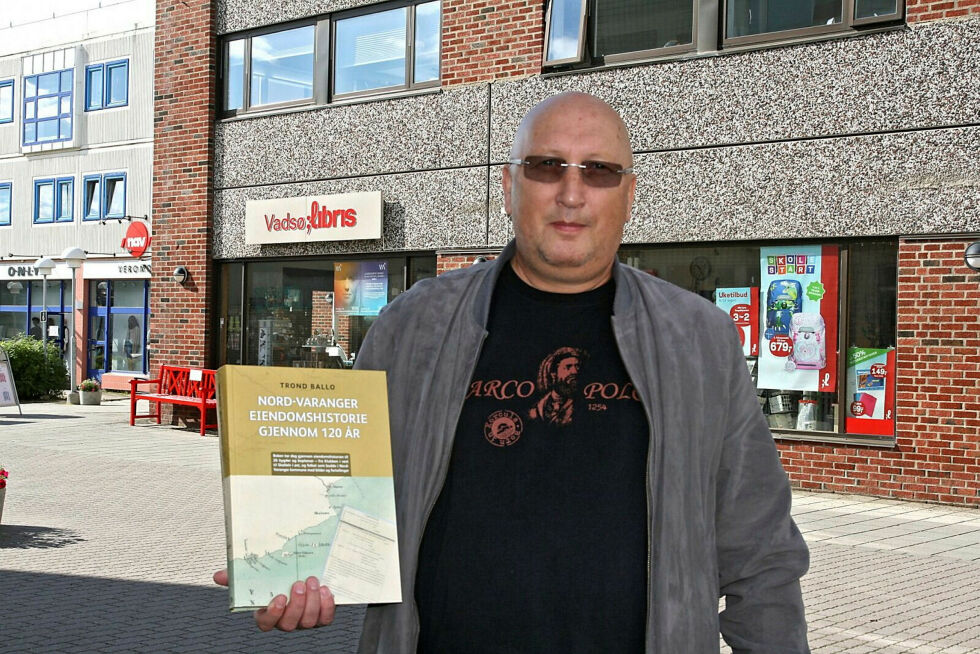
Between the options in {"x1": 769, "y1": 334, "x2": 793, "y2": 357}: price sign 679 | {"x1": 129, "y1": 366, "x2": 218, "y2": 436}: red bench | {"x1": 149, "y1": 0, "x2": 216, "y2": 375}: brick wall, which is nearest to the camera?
{"x1": 769, "y1": 334, "x2": 793, "y2": 357}: price sign 679

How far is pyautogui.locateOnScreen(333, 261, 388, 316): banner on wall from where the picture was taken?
16.1m

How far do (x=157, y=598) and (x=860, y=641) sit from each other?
13.7 feet

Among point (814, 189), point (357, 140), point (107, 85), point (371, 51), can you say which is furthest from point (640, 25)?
point (107, 85)

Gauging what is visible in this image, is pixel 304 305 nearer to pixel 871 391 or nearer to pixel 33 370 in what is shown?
pixel 871 391

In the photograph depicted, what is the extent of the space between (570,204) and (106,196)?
3050cm

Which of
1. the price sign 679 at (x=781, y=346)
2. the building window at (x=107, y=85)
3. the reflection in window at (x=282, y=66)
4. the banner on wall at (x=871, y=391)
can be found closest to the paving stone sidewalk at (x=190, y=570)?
the banner on wall at (x=871, y=391)

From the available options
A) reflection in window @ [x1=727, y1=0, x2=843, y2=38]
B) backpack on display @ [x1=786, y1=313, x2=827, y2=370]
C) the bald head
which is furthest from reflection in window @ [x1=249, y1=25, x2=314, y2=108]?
the bald head

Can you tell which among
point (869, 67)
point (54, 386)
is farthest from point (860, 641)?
point (54, 386)

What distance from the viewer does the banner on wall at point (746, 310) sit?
1274 centimetres

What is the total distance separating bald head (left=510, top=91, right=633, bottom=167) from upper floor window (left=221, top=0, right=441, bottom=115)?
43.3 ft

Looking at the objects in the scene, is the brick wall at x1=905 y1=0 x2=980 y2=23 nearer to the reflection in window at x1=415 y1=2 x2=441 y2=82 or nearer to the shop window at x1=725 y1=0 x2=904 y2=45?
the shop window at x1=725 y1=0 x2=904 y2=45

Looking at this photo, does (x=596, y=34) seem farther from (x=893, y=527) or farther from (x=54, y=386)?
(x=54, y=386)

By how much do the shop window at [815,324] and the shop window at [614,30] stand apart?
237 cm

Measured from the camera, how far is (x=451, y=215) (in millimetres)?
15031
